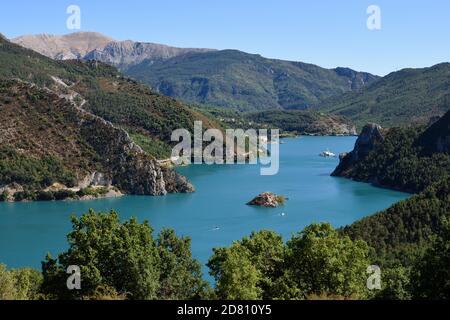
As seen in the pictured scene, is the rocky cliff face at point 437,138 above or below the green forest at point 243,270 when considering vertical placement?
above

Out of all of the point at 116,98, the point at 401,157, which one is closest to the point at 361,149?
the point at 401,157

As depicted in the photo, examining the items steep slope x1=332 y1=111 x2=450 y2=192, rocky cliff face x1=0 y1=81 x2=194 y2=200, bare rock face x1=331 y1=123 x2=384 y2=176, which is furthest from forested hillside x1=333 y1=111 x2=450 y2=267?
rocky cliff face x1=0 y1=81 x2=194 y2=200

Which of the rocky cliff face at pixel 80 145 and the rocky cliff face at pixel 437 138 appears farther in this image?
the rocky cliff face at pixel 437 138

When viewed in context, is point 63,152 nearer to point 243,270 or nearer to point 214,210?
point 214,210

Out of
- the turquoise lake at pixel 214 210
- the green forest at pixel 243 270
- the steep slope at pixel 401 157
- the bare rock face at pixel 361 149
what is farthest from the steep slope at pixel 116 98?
the green forest at pixel 243 270

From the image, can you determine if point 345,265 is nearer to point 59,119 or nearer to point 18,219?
point 18,219

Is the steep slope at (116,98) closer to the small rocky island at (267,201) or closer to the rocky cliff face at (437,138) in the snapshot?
the small rocky island at (267,201)
